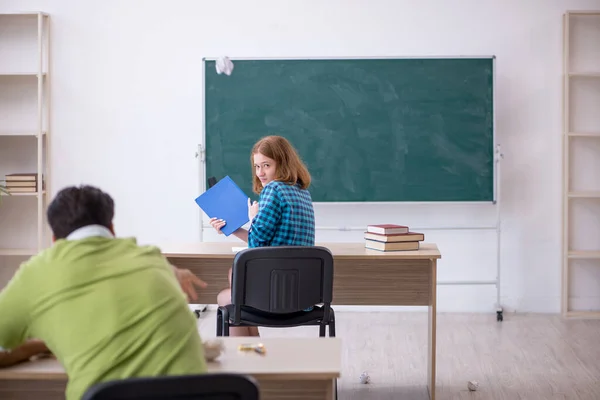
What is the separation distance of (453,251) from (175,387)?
4752mm

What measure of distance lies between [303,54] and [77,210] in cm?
429

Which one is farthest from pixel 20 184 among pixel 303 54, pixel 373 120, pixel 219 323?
pixel 219 323

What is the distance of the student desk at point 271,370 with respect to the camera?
2.06 metres

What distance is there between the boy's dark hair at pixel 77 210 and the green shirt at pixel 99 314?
2.9 inches

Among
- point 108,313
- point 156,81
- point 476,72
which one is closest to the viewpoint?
point 108,313

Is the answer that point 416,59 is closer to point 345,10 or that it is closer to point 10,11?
point 345,10

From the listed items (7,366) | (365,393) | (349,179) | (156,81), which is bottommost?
(365,393)

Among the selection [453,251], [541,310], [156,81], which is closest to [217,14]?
[156,81]

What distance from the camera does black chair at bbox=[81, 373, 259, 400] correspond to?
1.60 m

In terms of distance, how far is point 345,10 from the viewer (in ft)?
20.0

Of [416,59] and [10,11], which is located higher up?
[10,11]

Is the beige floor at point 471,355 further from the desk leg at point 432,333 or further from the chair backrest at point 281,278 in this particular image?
the chair backrest at point 281,278

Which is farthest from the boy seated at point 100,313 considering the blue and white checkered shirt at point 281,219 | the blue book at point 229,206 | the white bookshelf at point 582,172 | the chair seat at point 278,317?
the white bookshelf at point 582,172

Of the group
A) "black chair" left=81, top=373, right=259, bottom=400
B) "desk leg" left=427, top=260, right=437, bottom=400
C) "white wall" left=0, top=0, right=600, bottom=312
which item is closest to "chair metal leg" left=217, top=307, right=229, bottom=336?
"desk leg" left=427, top=260, right=437, bottom=400
